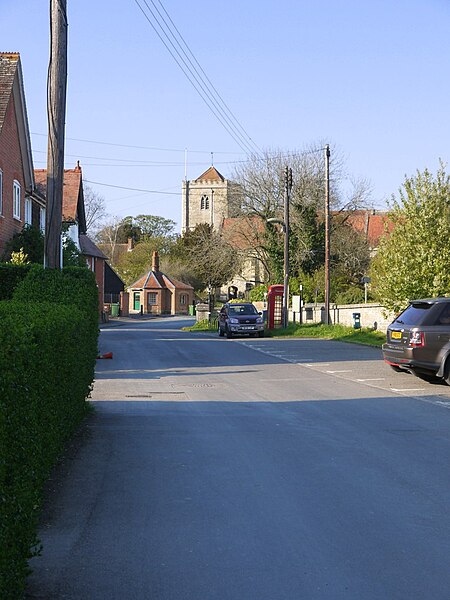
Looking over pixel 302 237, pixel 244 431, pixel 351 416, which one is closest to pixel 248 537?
pixel 244 431

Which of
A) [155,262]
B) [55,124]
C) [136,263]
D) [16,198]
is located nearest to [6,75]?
[16,198]

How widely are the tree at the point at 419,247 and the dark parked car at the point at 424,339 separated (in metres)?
9.75

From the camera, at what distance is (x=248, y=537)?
596 cm

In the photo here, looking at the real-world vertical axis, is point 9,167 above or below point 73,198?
below

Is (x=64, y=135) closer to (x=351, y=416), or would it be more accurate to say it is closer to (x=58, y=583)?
(x=351, y=416)

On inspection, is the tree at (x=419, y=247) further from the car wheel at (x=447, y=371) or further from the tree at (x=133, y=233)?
the tree at (x=133, y=233)

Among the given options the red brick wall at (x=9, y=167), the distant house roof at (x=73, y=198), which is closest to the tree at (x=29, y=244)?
the red brick wall at (x=9, y=167)

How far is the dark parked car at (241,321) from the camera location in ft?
131

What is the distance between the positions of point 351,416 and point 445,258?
16.1 meters

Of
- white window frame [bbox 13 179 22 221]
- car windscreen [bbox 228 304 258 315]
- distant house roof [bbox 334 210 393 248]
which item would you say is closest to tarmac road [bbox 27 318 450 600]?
white window frame [bbox 13 179 22 221]

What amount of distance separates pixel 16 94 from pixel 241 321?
57.2ft

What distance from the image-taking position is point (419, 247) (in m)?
27.6

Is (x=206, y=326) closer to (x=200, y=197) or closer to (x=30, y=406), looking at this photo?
(x=30, y=406)

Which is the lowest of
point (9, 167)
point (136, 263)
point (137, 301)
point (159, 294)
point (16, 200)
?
point (137, 301)
